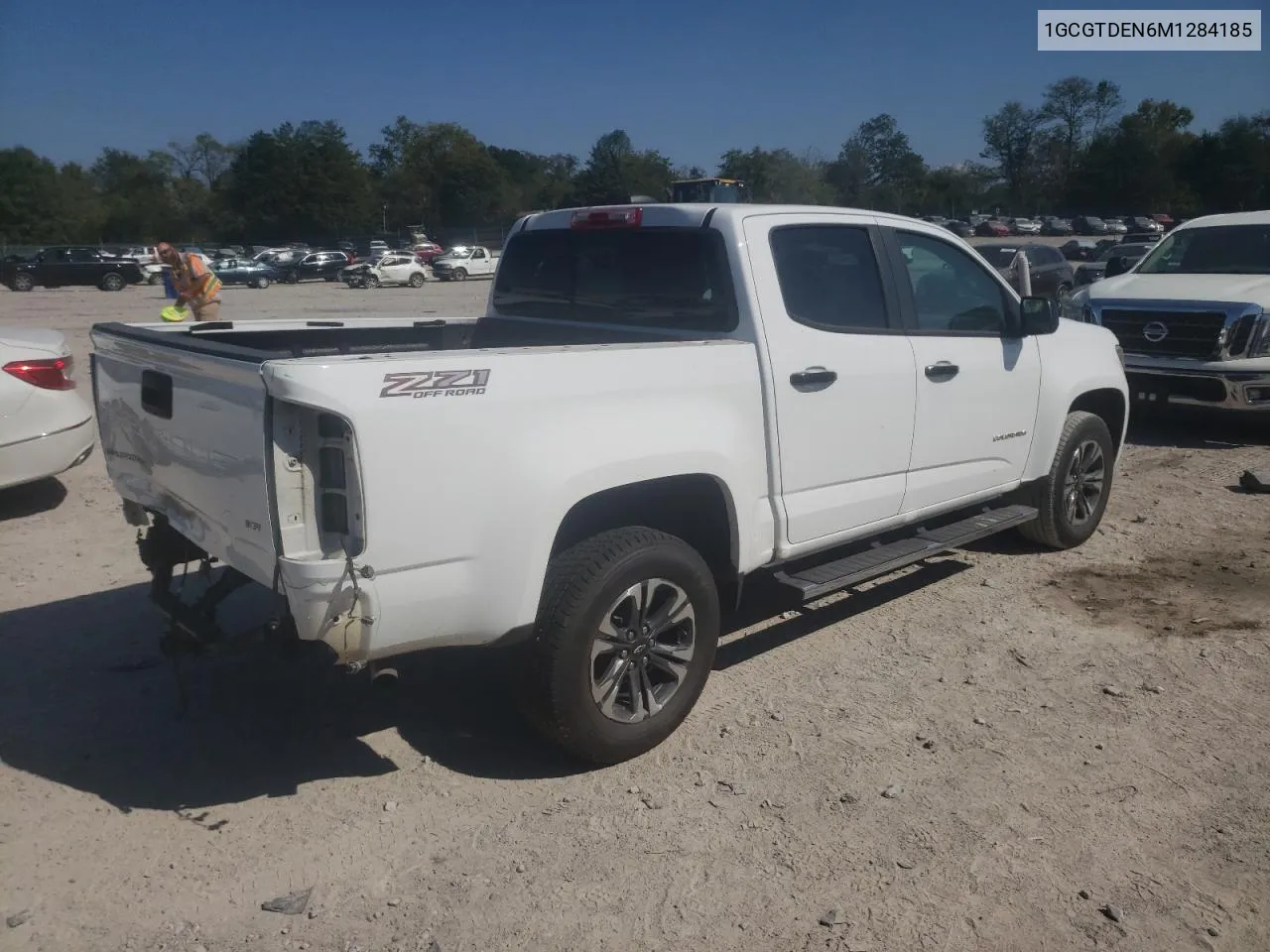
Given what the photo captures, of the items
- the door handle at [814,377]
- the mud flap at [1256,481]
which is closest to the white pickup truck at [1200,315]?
the mud flap at [1256,481]

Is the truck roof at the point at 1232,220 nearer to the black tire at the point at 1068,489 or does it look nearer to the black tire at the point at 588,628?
the black tire at the point at 1068,489

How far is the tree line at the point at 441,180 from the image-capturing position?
76.5 m

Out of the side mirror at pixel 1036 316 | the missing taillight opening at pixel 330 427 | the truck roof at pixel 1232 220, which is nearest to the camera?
the missing taillight opening at pixel 330 427

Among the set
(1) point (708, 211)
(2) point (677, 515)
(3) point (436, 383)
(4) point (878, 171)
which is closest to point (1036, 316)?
(1) point (708, 211)

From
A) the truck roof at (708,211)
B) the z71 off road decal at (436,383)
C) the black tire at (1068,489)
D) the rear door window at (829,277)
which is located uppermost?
the truck roof at (708,211)

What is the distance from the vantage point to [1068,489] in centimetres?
619

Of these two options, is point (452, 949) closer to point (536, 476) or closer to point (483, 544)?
point (483, 544)

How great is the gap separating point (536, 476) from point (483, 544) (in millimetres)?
275

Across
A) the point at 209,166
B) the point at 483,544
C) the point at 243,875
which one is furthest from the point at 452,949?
the point at 209,166

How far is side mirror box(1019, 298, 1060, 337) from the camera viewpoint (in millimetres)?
5430

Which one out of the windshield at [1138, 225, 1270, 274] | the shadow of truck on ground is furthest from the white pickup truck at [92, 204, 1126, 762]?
the windshield at [1138, 225, 1270, 274]

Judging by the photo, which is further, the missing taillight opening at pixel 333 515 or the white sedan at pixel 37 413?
the white sedan at pixel 37 413

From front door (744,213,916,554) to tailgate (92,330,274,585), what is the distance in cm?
196

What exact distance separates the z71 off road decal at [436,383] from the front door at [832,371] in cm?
135
